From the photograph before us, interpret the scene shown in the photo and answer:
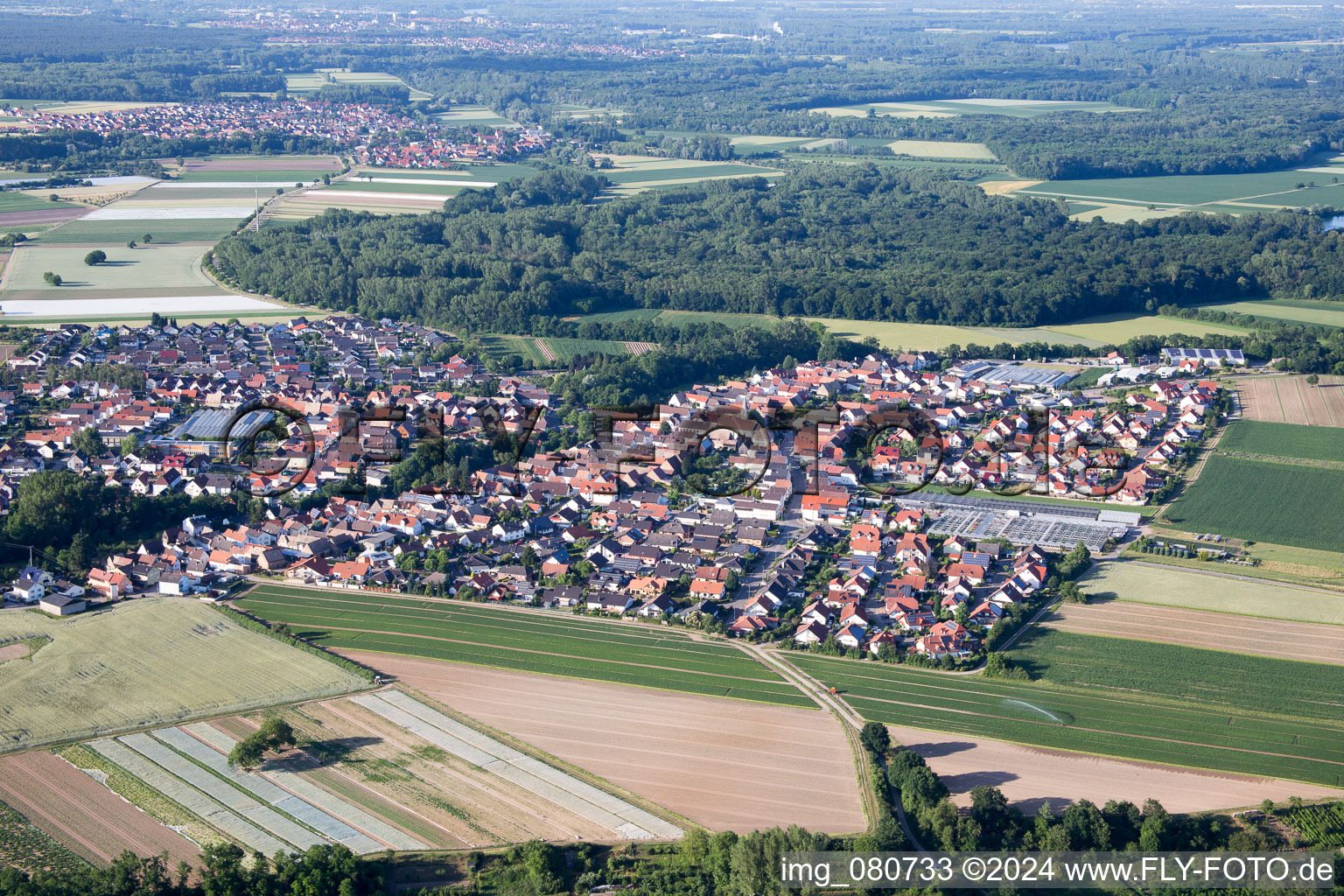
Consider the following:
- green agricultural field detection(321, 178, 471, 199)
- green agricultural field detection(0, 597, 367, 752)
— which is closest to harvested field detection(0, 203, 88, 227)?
green agricultural field detection(321, 178, 471, 199)

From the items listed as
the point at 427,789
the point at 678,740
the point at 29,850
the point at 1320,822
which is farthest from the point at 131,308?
the point at 1320,822

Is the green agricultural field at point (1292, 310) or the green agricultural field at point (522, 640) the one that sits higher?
the green agricultural field at point (1292, 310)

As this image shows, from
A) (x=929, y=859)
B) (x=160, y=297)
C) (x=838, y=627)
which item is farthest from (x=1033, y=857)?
(x=160, y=297)

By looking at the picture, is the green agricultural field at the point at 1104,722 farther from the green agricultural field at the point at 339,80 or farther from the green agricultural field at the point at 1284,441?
the green agricultural field at the point at 339,80

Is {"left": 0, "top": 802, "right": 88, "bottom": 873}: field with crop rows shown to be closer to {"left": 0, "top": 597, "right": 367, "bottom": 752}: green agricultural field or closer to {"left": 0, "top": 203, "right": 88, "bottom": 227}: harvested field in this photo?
{"left": 0, "top": 597, "right": 367, "bottom": 752}: green agricultural field

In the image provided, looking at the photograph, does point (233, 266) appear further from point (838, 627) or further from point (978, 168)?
point (978, 168)

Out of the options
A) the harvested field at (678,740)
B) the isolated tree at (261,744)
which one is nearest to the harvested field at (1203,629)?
the harvested field at (678,740)

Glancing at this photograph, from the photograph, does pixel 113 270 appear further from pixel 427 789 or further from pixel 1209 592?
pixel 1209 592

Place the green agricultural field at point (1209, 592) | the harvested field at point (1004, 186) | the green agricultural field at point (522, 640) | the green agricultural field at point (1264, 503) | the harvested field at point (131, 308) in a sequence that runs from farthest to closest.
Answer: the harvested field at point (1004, 186), the harvested field at point (131, 308), the green agricultural field at point (1264, 503), the green agricultural field at point (1209, 592), the green agricultural field at point (522, 640)
